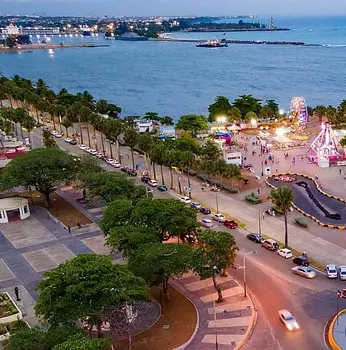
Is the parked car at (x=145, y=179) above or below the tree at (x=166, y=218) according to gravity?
below

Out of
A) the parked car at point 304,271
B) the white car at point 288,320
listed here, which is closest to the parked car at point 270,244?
the parked car at point 304,271

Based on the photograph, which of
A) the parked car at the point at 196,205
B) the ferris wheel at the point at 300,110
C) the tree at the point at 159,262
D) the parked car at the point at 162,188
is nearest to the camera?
the tree at the point at 159,262

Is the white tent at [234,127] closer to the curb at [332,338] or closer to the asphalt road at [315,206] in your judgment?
the asphalt road at [315,206]

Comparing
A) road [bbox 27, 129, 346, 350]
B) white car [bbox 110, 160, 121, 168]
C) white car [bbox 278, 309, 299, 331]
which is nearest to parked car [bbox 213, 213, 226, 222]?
road [bbox 27, 129, 346, 350]

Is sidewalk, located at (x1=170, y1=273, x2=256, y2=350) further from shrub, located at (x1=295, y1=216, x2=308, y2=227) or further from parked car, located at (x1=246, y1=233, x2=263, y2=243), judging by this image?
shrub, located at (x1=295, y1=216, x2=308, y2=227)

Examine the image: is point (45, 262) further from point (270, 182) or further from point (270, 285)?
point (270, 182)

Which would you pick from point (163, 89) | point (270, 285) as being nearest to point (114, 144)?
point (270, 285)

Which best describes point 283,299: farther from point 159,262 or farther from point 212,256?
point 159,262
